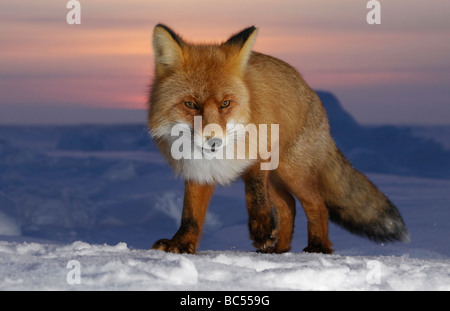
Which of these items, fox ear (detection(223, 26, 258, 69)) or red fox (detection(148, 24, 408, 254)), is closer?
red fox (detection(148, 24, 408, 254))

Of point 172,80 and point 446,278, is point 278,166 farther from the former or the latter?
point 446,278

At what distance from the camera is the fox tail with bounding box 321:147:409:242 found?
17.9ft

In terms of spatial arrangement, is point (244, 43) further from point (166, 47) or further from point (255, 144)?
point (255, 144)

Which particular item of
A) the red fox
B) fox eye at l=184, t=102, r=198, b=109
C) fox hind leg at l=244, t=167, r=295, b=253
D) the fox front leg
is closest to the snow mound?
fox hind leg at l=244, t=167, r=295, b=253

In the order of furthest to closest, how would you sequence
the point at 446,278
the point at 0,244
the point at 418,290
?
1. the point at 0,244
2. the point at 446,278
3. the point at 418,290

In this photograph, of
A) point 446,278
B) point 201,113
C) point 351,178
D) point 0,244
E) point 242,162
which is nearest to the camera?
point 446,278

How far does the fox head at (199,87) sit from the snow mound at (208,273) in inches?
32.0

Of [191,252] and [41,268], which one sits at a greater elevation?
[41,268]

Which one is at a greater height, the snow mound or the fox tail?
the snow mound

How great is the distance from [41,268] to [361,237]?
3.16 metres

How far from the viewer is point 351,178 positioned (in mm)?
5527

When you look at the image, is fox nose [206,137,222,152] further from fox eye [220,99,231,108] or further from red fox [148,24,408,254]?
fox eye [220,99,231,108]

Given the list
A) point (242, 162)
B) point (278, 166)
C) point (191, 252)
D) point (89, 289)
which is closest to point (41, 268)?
point (89, 289)

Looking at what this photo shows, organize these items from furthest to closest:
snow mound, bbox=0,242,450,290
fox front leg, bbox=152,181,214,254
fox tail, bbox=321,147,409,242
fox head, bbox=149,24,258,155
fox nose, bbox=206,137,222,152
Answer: fox tail, bbox=321,147,409,242 → fox front leg, bbox=152,181,214,254 → fox head, bbox=149,24,258,155 → fox nose, bbox=206,137,222,152 → snow mound, bbox=0,242,450,290
